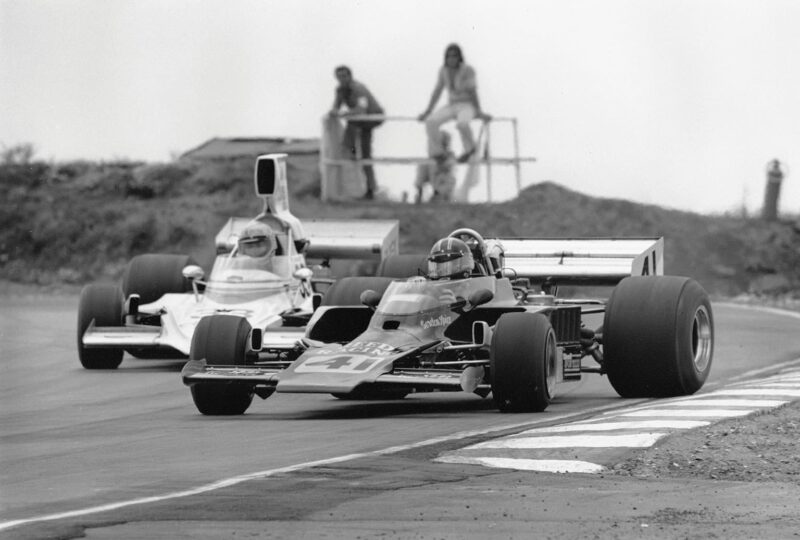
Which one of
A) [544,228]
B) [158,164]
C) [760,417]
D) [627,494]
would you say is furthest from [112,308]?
→ [158,164]

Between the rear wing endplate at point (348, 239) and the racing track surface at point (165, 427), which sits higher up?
the rear wing endplate at point (348, 239)

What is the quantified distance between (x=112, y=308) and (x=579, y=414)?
8.37m

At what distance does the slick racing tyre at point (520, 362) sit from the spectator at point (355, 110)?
1642 centimetres

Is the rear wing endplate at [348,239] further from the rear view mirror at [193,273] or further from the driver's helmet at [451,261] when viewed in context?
the driver's helmet at [451,261]

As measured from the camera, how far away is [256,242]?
2294cm

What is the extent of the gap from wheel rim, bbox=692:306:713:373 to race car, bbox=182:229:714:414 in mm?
14

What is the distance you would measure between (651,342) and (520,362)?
226 cm

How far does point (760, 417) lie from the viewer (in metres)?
14.2

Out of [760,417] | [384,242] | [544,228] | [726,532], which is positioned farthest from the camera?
[544,228]

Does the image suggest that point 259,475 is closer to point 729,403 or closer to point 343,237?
point 729,403

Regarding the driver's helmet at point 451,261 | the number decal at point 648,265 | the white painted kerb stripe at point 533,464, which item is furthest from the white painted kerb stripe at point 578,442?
the number decal at point 648,265

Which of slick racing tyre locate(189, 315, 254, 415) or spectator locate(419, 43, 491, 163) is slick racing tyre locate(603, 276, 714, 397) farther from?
spectator locate(419, 43, 491, 163)

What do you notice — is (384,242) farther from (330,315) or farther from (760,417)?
(760,417)

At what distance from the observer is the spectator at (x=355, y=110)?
1257 inches
